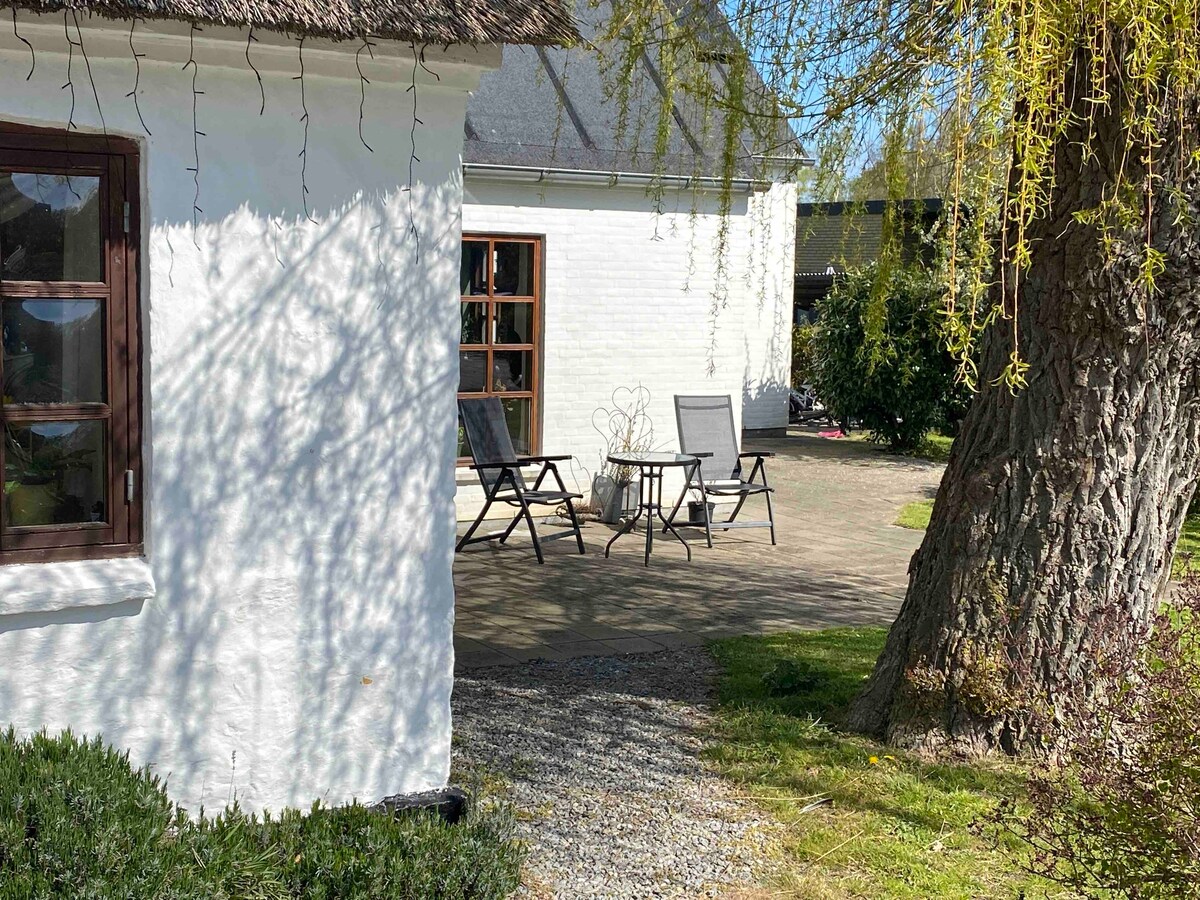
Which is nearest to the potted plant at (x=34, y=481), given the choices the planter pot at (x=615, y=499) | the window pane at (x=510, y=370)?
the window pane at (x=510, y=370)

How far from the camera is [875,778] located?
17.0ft

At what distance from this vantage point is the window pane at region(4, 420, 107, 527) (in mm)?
3953

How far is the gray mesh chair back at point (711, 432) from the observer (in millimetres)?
10539

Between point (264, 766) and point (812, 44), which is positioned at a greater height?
point (812, 44)

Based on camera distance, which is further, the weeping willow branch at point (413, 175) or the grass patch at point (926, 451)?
the grass patch at point (926, 451)

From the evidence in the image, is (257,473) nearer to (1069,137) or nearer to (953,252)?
(953,252)

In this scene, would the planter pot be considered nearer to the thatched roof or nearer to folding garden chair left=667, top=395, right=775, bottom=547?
folding garden chair left=667, top=395, right=775, bottom=547

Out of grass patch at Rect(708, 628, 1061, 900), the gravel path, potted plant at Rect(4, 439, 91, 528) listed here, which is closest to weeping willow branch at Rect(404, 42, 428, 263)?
potted plant at Rect(4, 439, 91, 528)

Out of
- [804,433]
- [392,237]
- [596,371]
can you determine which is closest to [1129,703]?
[392,237]

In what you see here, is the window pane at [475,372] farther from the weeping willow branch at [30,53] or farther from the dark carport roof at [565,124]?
the weeping willow branch at [30,53]

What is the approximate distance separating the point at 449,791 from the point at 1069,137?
339 cm

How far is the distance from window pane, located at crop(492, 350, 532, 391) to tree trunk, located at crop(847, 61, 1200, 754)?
230 inches

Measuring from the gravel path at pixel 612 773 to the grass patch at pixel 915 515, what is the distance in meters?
5.14

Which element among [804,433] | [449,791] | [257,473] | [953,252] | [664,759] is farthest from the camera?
[804,433]
